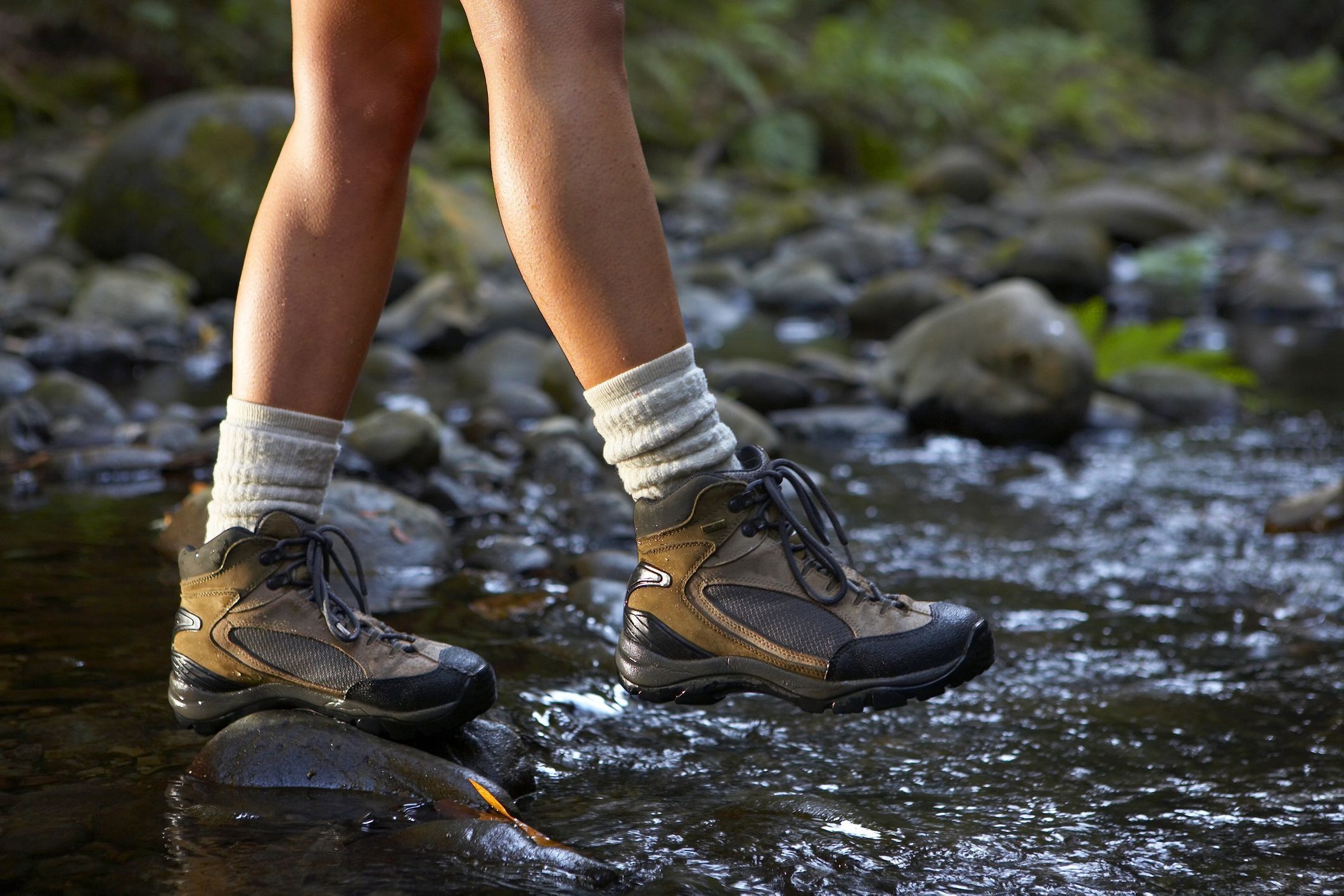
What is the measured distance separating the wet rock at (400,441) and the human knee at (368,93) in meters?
1.89

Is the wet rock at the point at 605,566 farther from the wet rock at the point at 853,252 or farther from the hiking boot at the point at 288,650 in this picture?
the wet rock at the point at 853,252

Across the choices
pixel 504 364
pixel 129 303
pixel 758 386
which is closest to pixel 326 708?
pixel 758 386

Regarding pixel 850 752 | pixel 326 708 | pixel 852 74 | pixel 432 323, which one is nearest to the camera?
pixel 326 708

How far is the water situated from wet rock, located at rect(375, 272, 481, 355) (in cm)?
296

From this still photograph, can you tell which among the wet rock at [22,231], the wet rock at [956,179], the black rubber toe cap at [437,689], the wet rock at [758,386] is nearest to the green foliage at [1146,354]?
the wet rock at [758,386]

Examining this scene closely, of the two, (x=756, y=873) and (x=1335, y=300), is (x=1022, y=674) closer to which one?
(x=756, y=873)

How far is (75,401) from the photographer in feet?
13.6

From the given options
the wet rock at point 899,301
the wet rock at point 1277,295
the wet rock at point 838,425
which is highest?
the wet rock at point 1277,295

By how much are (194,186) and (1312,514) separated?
18.9 ft

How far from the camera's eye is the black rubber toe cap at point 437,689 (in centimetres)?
172

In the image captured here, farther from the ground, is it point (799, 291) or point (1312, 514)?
point (799, 291)

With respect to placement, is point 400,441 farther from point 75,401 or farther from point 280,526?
point 280,526

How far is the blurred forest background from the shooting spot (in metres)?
11.0

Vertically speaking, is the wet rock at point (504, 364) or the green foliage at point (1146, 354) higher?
the green foliage at point (1146, 354)
